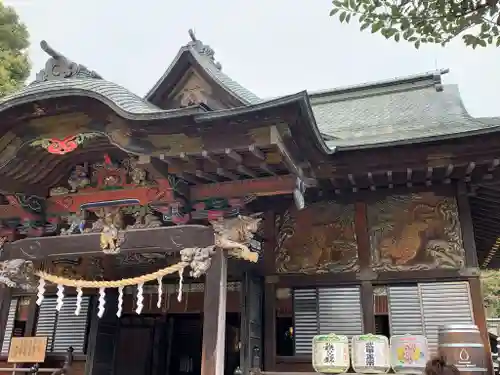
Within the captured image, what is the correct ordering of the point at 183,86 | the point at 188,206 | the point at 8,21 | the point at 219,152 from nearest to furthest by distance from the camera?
the point at 219,152, the point at 188,206, the point at 183,86, the point at 8,21

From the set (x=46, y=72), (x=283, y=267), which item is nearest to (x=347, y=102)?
(x=283, y=267)

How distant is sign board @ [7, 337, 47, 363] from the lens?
7.92m

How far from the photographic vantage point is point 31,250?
686 centimetres

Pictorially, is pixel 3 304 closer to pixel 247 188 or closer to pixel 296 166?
pixel 247 188

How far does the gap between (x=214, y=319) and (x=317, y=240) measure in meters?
2.26

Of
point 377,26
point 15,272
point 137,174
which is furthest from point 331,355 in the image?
point 15,272

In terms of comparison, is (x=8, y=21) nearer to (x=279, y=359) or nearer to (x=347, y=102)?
(x=347, y=102)

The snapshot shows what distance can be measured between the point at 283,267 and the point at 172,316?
123 inches

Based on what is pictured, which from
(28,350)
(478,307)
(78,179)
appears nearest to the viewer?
(478,307)

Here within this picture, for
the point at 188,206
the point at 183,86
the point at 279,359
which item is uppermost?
the point at 183,86

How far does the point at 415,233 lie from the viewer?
680 centimetres

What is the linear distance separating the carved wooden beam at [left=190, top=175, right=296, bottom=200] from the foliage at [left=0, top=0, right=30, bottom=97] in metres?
10.8

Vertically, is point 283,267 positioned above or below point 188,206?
below

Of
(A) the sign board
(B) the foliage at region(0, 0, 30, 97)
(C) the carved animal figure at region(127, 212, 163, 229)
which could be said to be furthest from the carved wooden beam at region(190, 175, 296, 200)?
(B) the foliage at region(0, 0, 30, 97)
